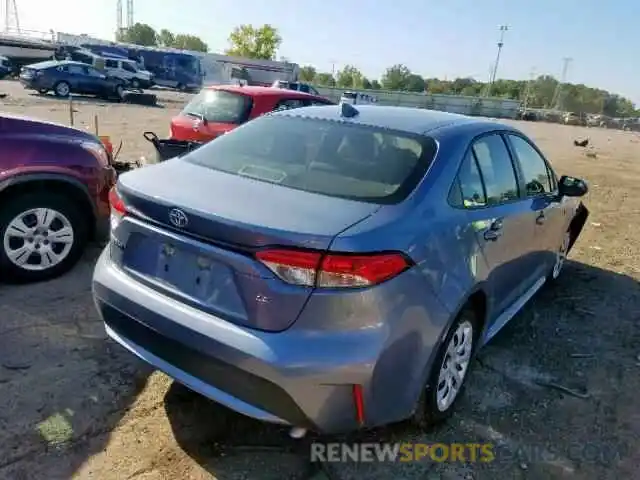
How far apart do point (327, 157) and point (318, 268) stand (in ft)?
3.24

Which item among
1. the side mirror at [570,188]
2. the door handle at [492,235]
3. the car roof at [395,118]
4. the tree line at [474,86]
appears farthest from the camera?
the tree line at [474,86]

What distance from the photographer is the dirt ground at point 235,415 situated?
8.13 ft

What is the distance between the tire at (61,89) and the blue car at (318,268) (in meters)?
25.7

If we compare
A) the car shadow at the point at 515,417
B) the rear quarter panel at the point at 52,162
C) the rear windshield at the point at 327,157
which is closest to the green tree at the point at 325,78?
the rear quarter panel at the point at 52,162

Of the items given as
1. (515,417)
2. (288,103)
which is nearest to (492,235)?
(515,417)

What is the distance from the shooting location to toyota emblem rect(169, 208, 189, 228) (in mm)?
2217

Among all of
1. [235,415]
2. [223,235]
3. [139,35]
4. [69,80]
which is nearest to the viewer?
[223,235]

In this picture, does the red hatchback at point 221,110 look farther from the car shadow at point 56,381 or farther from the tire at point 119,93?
the tire at point 119,93

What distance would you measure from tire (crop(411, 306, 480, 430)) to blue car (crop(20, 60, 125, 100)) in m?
26.2

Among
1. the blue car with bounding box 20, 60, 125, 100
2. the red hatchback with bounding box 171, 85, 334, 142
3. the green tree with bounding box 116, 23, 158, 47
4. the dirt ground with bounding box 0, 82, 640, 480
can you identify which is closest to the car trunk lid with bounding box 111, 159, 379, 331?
the dirt ground with bounding box 0, 82, 640, 480

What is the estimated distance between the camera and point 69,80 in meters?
25.5

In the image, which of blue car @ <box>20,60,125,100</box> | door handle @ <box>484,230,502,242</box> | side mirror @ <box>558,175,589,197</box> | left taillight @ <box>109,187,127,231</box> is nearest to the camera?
left taillight @ <box>109,187,127,231</box>

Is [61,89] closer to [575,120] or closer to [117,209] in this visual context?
[117,209]

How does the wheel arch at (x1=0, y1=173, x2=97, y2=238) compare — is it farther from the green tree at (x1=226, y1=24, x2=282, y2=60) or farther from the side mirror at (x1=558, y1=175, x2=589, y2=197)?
the green tree at (x1=226, y1=24, x2=282, y2=60)
